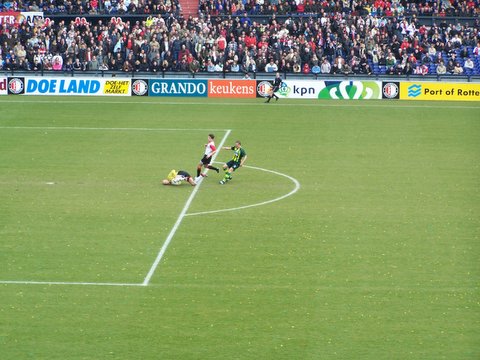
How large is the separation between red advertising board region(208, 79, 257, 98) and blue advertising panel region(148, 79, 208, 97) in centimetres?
43

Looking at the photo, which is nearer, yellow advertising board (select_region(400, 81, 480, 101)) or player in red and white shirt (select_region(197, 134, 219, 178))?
player in red and white shirt (select_region(197, 134, 219, 178))

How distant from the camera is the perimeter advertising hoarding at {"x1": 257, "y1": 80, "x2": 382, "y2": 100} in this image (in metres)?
61.2

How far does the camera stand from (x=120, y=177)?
39188 millimetres

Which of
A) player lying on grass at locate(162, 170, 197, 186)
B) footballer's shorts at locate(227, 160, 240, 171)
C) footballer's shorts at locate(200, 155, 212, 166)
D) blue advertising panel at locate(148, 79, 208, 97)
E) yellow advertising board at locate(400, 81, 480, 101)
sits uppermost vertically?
footballer's shorts at locate(200, 155, 212, 166)

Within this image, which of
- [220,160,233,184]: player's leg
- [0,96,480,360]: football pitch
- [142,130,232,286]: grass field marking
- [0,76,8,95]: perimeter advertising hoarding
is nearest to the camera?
[0,96,480,360]: football pitch

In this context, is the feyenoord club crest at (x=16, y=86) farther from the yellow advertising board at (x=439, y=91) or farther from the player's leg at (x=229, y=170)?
the player's leg at (x=229, y=170)

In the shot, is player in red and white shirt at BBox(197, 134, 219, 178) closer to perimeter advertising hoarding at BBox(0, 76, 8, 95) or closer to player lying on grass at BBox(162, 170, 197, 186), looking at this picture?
player lying on grass at BBox(162, 170, 197, 186)

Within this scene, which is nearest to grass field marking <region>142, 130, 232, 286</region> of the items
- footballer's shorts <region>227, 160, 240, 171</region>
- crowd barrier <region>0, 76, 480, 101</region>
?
footballer's shorts <region>227, 160, 240, 171</region>

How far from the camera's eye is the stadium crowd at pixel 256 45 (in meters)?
65.2

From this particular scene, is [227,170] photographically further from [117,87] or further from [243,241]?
[117,87]

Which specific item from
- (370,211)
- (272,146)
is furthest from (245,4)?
(370,211)

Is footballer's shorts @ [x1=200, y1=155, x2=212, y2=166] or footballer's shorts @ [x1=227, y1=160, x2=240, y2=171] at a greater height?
footballer's shorts @ [x1=200, y1=155, x2=212, y2=166]

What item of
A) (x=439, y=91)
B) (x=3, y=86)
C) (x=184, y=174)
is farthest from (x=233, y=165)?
(x=3, y=86)

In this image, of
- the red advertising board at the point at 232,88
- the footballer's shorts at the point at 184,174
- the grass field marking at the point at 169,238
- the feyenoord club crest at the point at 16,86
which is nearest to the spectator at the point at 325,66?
the red advertising board at the point at 232,88
